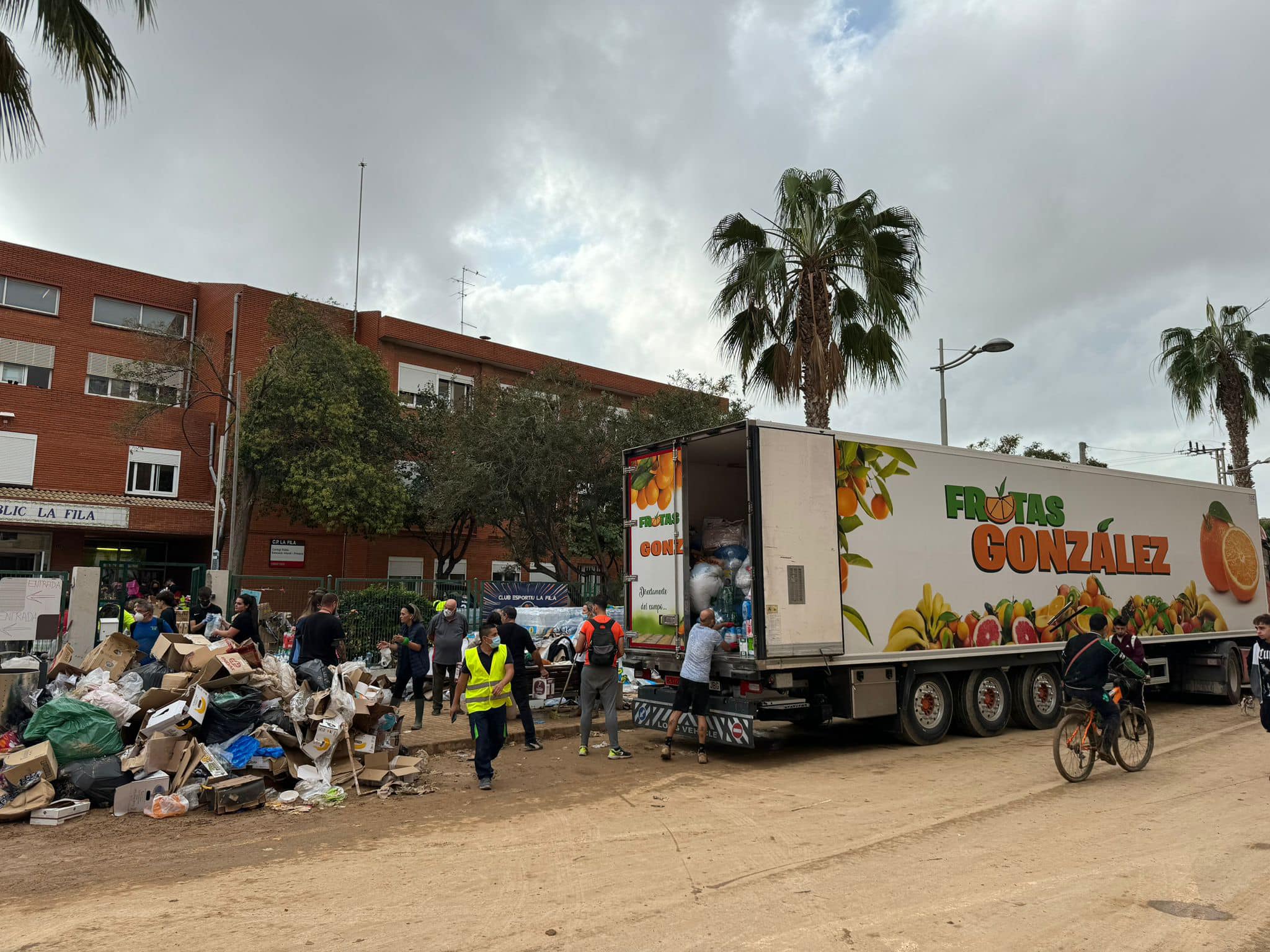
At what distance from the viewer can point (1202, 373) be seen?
936 inches

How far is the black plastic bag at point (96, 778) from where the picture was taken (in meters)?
7.90

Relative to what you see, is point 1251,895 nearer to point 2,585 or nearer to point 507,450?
point 2,585

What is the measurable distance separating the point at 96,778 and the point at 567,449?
50.0 ft

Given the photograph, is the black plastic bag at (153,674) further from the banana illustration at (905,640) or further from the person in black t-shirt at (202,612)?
the banana illustration at (905,640)

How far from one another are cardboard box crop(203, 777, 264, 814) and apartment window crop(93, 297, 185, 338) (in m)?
25.2

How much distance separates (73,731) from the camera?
808 centimetres

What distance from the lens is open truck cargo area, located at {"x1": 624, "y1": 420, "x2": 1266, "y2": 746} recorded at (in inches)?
379

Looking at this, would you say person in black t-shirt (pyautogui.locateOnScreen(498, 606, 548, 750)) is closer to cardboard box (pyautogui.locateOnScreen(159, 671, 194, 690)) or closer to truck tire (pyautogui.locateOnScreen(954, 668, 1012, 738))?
cardboard box (pyautogui.locateOnScreen(159, 671, 194, 690))

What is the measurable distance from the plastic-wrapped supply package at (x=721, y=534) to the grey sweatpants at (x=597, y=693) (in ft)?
6.24

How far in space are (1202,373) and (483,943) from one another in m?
25.6

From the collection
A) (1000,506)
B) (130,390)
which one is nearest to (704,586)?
(1000,506)

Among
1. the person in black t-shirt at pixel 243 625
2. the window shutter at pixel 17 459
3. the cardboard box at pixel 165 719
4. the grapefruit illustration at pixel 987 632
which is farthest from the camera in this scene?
the window shutter at pixel 17 459

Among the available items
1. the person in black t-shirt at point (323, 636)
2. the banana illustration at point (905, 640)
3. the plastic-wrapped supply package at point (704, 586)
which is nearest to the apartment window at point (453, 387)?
the person in black t-shirt at point (323, 636)

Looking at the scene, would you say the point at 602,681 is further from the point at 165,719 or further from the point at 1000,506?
the point at 1000,506
